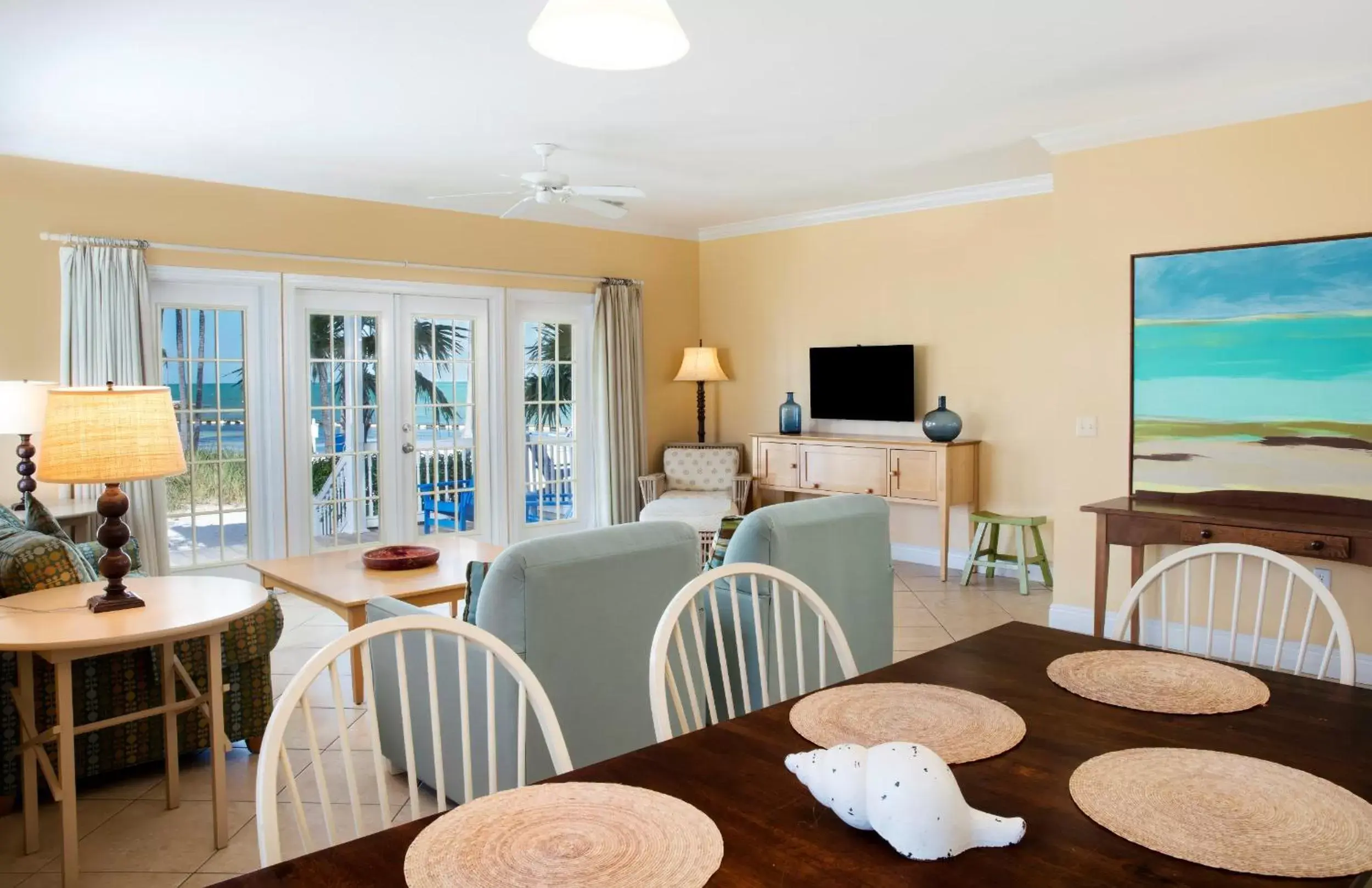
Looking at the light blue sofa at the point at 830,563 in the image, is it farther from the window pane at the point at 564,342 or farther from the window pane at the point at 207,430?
the window pane at the point at 564,342

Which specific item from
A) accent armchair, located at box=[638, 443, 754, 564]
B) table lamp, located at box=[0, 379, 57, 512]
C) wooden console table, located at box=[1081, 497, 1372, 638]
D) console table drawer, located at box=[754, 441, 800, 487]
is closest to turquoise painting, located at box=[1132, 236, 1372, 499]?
wooden console table, located at box=[1081, 497, 1372, 638]

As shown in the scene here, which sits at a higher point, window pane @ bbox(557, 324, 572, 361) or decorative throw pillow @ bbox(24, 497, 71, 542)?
window pane @ bbox(557, 324, 572, 361)

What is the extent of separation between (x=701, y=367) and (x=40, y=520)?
472 centimetres

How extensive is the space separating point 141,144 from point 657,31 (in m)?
4.28

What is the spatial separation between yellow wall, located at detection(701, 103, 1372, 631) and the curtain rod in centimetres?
125

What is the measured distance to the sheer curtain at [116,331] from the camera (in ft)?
16.9

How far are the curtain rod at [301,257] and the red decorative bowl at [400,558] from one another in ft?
7.86

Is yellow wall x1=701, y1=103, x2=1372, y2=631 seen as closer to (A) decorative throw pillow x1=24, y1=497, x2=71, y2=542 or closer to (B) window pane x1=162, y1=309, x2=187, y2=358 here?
(B) window pane x1=162, y1=309, x2=187, y2=358

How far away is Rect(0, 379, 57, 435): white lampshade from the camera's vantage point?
14.6ft

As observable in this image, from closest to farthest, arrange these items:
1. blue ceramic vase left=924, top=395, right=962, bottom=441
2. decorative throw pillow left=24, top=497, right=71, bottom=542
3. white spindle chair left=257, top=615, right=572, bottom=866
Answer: white spindle chair left=257, top=615, right=572, bottom=866 < decorative throw pillow left=24, top=497, right=71, bottom=542 < blue ceramic vase left=924, top=395, right=962, bottom=441

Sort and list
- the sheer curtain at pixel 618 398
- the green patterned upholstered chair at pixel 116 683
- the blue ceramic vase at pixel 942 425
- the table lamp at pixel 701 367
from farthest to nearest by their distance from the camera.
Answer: the table lamp at pixel 701 367 → the sheer curtain at pixel 618 398 → the blue ceramic vase at pixel 942 425 → the green patterned upholstered chair at pixel 116 683

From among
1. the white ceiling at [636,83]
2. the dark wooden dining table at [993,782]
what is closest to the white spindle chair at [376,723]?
the dark wooden dining table at [993,782]

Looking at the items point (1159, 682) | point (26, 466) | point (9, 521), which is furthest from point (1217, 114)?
point (26, 466)

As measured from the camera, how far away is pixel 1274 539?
12.7ft
